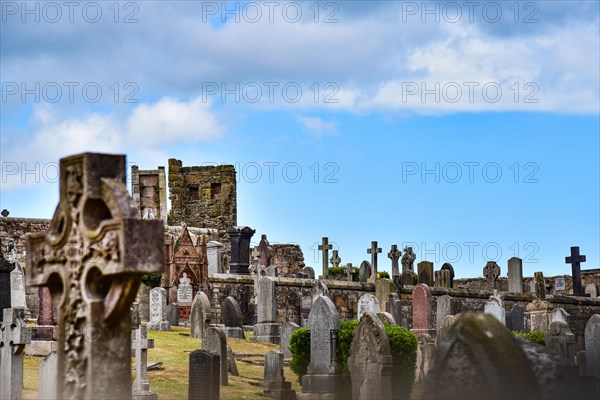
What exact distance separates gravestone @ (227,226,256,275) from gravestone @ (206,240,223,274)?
2.20 ft

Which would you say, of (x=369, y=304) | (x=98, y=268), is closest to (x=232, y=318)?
(x=369, y=304)

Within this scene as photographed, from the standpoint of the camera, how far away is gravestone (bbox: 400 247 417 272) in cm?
4391

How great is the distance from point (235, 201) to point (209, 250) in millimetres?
13963

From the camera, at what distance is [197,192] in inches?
2025

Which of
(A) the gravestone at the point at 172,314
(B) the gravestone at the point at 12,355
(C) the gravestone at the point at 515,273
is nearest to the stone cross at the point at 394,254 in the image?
(C) the gravestone at the point at 515,273

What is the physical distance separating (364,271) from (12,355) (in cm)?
2691

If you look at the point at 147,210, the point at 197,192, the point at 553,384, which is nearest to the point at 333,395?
the point at 553,384

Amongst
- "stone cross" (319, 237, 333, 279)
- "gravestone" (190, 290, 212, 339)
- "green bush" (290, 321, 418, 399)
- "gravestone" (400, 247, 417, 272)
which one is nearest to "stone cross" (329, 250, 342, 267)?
"stone cross" (319, 237, 333, 279)

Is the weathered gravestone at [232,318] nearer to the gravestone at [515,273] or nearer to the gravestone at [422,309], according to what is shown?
the gravestone at [422,309]

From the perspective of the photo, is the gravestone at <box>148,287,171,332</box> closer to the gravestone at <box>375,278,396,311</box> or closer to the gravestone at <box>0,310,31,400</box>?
the gravestone at <box>375,278,396,311</box>

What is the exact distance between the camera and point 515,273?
136 ft

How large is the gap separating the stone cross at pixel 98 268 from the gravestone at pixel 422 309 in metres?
17.2

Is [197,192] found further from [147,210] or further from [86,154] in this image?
[86,154]

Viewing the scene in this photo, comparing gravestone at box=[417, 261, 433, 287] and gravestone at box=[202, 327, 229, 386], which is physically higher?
gravestone at box=[417, 261, 433, 287]
